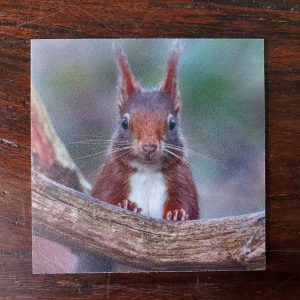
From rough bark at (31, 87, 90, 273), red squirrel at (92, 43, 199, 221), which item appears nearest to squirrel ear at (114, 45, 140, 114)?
red squirrel at (92, 43, 199, 221)

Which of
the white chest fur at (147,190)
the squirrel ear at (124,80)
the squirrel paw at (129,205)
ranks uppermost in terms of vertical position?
the squirrel ear at (124,80)

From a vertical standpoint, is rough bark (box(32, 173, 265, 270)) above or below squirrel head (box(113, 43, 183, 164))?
below

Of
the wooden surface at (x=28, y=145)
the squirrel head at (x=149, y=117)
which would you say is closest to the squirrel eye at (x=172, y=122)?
the squirrel head at (x=149, y=117)

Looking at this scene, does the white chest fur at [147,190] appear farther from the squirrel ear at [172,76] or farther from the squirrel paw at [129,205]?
the squirrel ear at [172,76]

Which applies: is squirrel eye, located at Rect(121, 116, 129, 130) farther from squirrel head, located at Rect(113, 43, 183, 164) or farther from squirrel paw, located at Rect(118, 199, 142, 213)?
squirrel paw, located at Rect(118, 199, 142, 213)

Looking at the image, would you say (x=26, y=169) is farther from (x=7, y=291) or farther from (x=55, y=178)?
(x=7, y=291)

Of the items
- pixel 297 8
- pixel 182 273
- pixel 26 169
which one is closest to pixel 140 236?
pixel 182 273

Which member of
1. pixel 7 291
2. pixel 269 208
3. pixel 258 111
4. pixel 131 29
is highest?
pixel 131 29
